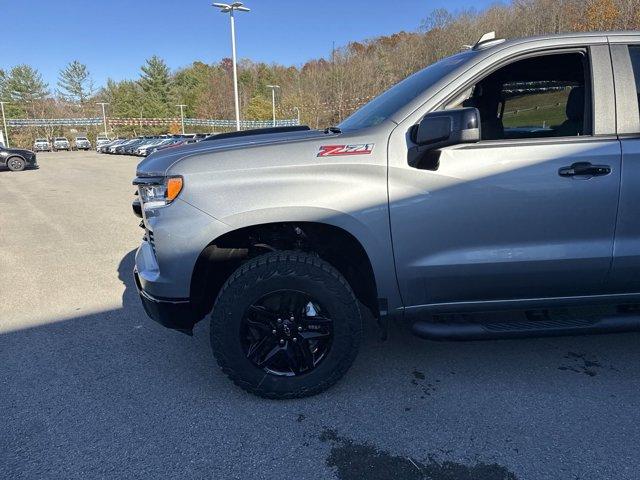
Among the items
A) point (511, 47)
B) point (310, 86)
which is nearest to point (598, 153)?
point (511, 47)

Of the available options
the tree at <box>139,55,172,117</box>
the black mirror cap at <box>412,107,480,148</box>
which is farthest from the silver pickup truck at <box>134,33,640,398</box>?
the tree at <box>139,55,172,117</box>

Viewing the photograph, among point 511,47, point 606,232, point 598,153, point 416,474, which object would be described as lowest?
point 416,474

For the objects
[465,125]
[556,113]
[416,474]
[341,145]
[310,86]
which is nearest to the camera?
[416,474]

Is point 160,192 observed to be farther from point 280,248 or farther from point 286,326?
point 286,326

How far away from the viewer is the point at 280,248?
2770mm

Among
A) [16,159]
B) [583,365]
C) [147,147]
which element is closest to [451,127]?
[583,365]

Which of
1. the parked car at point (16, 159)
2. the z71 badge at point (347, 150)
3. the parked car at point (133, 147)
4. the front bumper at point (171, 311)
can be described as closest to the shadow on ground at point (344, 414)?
the front bumper at point (171, 311)

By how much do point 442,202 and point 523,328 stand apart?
0.86m

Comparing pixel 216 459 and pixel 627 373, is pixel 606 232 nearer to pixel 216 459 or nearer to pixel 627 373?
pixel 627 373

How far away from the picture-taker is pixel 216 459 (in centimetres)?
220

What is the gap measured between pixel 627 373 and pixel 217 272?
8.63 ft

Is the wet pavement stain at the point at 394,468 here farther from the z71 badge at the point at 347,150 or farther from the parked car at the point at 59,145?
the parked car at the point at 59,145

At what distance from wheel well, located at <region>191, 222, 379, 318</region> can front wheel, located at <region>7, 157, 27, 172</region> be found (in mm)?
21408

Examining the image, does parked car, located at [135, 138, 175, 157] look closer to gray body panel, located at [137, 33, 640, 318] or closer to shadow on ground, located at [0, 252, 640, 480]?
shadow on ground, located at [0, 252, 640, 480]
